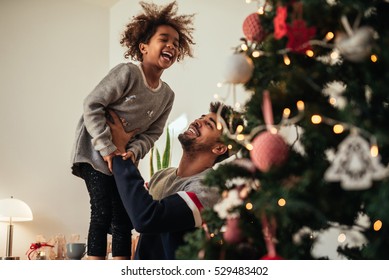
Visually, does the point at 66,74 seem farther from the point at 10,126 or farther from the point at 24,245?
the point at 24,245

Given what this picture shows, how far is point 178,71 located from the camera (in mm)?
3338

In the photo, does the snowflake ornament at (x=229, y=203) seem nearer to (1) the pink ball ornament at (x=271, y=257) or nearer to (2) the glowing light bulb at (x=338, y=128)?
(1) the pink ball ornament at (x=271, y=257)

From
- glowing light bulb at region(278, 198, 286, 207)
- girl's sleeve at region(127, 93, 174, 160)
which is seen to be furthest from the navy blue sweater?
glowing light bulb at region(278, 198, 286, 207)

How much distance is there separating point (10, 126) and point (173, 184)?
2.22 meters

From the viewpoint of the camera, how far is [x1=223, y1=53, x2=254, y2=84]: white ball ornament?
1.02 meters

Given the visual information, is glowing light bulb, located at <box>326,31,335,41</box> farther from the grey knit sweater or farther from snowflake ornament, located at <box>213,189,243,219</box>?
the grey knit sweater

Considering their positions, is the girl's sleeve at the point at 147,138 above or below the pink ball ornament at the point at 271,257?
above

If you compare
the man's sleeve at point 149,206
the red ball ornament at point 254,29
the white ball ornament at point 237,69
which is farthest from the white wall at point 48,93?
the white ball ornament at point 237,69

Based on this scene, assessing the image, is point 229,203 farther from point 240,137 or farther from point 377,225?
point 377,225

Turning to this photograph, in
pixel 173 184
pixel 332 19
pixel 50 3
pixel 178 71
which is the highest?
pixel 50 3

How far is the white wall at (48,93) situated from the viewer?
3.81 meters

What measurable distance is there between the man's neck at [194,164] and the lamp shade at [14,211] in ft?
5.93

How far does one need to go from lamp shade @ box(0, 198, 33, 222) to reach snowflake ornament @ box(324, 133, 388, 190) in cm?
298

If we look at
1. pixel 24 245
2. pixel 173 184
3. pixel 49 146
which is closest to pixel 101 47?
pixel 49 146
